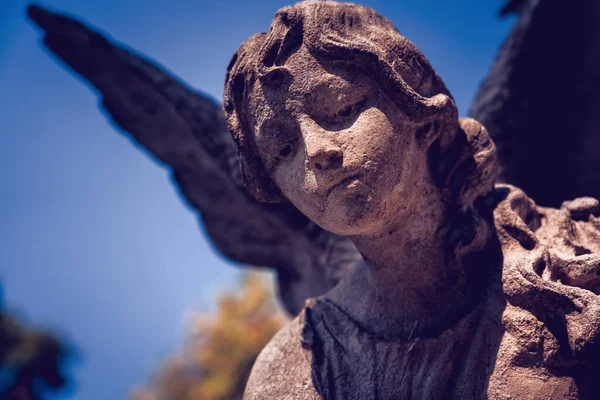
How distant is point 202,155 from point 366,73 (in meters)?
1.36

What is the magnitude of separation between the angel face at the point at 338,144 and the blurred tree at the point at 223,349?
5562 mm

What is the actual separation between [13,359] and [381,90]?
20.7 feet

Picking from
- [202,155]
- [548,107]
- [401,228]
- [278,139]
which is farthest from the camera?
[202,155]

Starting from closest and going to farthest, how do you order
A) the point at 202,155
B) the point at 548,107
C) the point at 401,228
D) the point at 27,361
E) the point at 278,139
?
the point at 278,139
the point at 401,228
the point at 548,107
the point at 202,155
the point at 27,361

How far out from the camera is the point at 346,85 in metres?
1.43

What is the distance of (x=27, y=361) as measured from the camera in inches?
253

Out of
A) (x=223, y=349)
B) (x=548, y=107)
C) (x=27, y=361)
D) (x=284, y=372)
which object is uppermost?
(x=223, y=349)

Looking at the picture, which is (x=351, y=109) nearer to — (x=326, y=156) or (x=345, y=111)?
(x=345, y=111)

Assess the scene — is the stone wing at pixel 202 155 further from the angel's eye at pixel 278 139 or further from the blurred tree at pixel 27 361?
the blurred tree at pixel 27 361

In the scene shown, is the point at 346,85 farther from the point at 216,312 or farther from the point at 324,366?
the point at 216,312

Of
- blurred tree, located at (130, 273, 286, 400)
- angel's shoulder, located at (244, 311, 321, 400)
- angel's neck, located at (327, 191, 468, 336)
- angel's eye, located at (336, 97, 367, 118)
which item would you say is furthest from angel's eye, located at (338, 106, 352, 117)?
blurred tree, located at (130, 273, 286, 400)

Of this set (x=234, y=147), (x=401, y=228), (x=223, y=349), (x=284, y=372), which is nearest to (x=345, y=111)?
(x=401, y=228)

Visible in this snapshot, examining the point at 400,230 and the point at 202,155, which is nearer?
the point at 400,230

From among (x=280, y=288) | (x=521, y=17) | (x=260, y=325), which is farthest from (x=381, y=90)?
(x=260, y=325)
